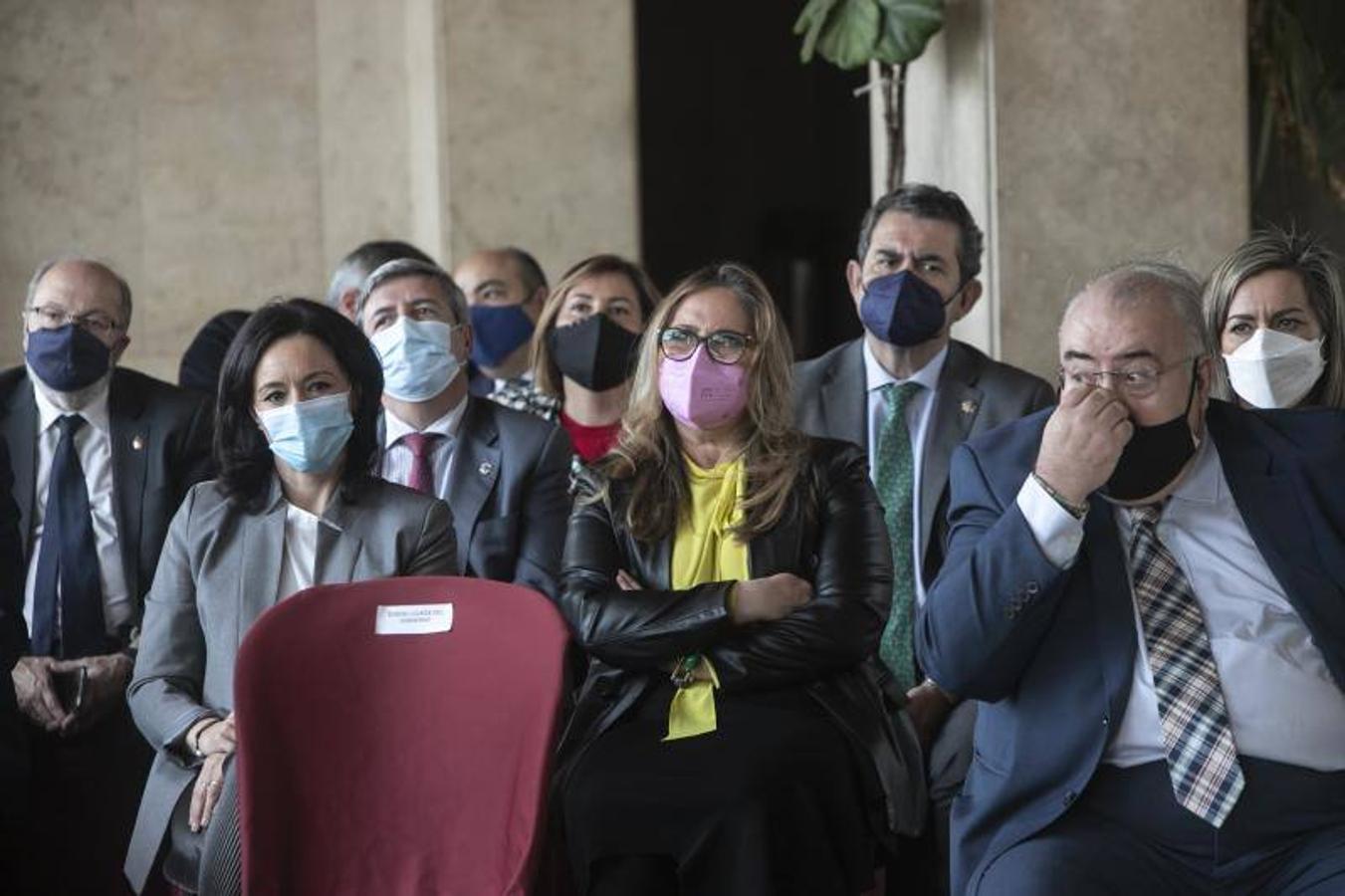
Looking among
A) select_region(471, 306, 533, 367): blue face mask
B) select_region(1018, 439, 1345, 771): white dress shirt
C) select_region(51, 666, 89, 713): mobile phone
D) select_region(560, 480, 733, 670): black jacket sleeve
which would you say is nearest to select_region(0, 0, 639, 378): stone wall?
select_region(471, 306, 533, 367): blue face mask

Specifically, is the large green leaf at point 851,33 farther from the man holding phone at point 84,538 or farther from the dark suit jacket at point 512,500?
the man holding phone at point 84,538

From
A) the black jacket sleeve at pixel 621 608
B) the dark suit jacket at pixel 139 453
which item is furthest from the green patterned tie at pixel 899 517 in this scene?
the dark suit jacket at pixel 139 453

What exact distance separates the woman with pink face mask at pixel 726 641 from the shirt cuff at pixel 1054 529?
2.37ft

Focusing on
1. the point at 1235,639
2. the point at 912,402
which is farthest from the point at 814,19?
the point at 1235,639

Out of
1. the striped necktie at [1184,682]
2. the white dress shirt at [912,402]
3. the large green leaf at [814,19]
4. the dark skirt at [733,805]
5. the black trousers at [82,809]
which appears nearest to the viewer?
the striped necktie at [1184,682]

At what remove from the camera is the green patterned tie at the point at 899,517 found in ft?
15.6

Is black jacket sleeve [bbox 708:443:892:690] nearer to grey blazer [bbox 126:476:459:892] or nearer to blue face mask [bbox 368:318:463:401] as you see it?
grey blazer [bbox 126:476:459:892]

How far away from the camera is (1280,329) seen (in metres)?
4.68

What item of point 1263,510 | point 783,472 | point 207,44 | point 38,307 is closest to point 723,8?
point 207,44

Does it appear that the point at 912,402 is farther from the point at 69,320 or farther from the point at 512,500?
the point at 69,320

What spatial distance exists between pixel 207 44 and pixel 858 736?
5692 mm

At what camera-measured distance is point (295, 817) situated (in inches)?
147

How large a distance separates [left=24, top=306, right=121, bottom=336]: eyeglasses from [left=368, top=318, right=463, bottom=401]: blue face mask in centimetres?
78

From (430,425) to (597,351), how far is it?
61 centimetres
